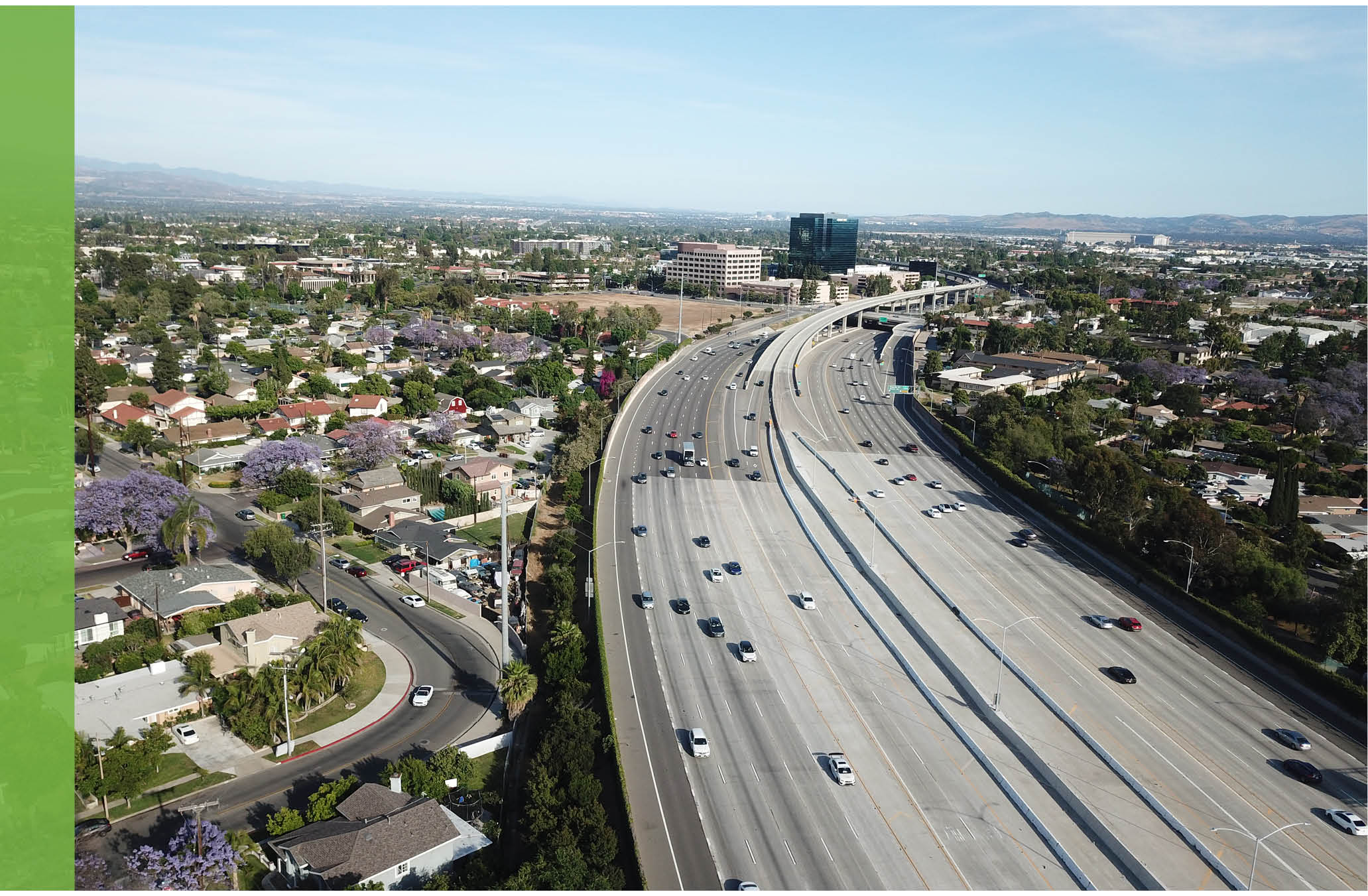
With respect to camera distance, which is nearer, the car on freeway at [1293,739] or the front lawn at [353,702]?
the car on freeway at [1293,739]

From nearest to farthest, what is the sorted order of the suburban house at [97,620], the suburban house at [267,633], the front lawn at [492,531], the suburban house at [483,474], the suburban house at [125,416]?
the suburban house at [267,633] < the suburban house at [97,620] < the front lawn at [492,531] < the suburban house at [483,474] < the suburban house at [125,416]

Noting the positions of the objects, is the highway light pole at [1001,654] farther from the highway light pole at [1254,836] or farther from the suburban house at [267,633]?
the suburban house at [267,633]

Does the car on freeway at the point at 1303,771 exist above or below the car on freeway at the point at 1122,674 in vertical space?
below

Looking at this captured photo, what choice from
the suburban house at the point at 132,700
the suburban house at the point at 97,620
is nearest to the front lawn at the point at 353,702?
the suburban house at the point at 132,700

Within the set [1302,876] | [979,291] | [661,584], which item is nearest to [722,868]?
[1302,876]

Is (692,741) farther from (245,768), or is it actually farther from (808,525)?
(808,525)

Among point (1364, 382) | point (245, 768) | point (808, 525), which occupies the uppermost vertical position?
point (1364, 382)

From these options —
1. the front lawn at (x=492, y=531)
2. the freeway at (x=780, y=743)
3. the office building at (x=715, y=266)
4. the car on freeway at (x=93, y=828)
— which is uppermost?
the office building at (x=715, y=266)
